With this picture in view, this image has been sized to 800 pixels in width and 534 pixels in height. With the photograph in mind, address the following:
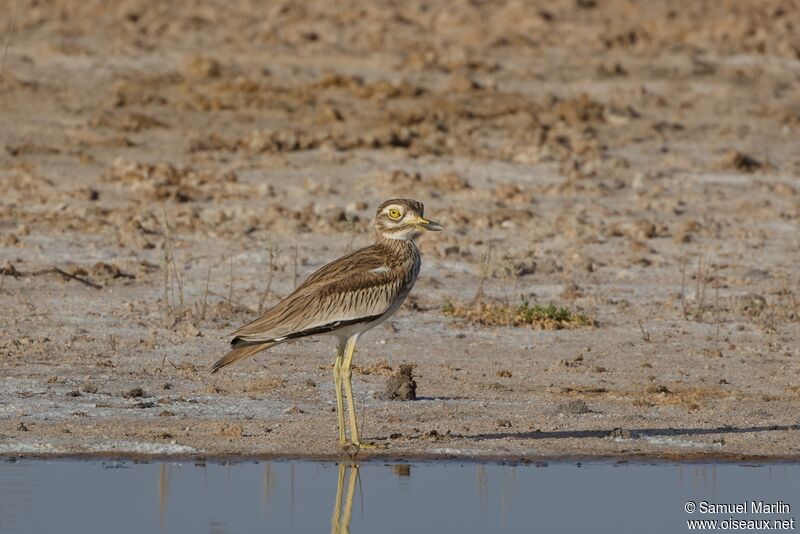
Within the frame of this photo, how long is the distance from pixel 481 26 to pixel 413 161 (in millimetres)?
4974

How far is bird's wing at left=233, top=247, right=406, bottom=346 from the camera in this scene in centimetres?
737

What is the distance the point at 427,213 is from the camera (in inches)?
515

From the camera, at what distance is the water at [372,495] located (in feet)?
21.8

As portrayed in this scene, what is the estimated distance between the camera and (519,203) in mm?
13469

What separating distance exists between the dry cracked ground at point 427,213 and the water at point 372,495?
21 cm

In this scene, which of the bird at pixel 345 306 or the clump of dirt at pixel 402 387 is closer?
the bird at pixel 345 306

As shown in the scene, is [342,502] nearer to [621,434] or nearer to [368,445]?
[368,445]

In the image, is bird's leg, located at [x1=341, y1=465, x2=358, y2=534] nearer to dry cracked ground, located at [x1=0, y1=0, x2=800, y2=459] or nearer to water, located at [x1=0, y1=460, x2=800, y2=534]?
water, located at [x1=0, y1=460, x2=800, y2=534]

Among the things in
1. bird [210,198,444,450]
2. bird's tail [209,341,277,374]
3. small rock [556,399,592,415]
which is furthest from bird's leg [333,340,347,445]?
small rock [556,399,592,415]

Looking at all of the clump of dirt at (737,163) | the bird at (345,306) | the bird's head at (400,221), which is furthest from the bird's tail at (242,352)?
the clump of dirt at (737,163)

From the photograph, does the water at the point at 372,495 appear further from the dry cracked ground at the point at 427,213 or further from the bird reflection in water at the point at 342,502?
the dry cracked ground at the point at 427,213

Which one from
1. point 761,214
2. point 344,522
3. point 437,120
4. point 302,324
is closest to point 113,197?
point 437,120

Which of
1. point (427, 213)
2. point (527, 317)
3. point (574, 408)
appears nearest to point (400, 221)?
point (574, 408)

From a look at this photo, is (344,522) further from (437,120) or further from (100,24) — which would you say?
(100,24)
